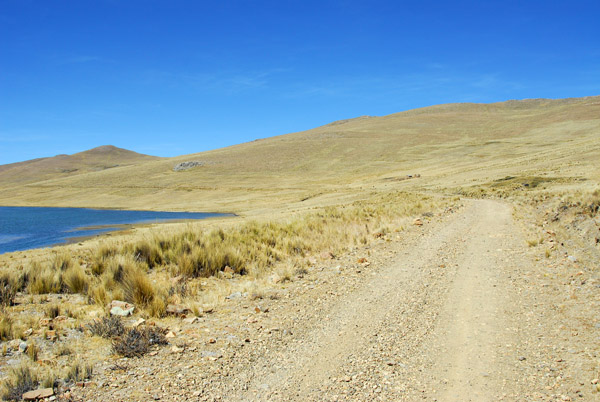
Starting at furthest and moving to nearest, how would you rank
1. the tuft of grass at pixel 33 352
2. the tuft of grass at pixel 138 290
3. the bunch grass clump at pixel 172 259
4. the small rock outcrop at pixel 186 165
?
the small rock outcrop at pixel 186 165 < the bunch grass clump at pixel 172 259 < the tuft of grass at pixel 138 290 < the tuft of grass at pixel 33 352

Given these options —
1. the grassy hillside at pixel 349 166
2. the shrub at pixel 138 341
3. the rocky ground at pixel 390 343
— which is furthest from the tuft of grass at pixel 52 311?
the grassy hillside at pixel 349 166

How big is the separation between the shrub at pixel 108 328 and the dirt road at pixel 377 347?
0.94m

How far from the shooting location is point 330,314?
639cm

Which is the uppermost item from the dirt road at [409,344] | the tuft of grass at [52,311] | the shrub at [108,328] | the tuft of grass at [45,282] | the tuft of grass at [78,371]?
the tuft of grass at [45,282]

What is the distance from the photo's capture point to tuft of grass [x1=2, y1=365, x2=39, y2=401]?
Result: 4.01 metres

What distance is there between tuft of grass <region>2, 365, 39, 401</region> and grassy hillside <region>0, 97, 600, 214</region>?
138 ft

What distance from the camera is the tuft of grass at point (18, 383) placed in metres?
4.01

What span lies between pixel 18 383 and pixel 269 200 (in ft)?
169

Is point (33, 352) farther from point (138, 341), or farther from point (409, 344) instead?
point (409, 344)

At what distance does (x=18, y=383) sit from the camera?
418 cm

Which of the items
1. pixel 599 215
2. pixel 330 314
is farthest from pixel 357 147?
pixel 330 314

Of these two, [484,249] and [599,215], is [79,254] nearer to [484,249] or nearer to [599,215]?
[484,249]

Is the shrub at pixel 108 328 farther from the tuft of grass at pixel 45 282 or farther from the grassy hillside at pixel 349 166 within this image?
the grassy hillside at pixel 349 166

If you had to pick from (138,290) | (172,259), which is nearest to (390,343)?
(138,290)
